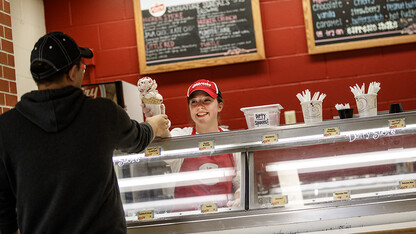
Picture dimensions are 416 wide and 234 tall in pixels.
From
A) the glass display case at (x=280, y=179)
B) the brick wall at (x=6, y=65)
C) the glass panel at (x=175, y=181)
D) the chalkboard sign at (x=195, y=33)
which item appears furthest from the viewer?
the chalkboard sign at (x=195, y=33)

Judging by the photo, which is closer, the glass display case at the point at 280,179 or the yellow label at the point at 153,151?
the glass display case at the point at 280,179

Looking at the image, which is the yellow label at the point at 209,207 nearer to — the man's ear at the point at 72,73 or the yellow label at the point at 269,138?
the yellow label at the point at 269,138

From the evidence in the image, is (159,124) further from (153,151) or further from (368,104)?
(368,104)

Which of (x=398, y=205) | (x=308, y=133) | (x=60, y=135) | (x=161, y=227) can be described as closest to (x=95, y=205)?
(x=60, y=135)

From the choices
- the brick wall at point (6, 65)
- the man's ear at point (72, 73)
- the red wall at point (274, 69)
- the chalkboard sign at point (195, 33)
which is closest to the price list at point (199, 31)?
the chalkboard sign at point (195, 33)

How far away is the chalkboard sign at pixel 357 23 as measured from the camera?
11.7 feet

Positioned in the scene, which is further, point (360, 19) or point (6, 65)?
point (360, 19)

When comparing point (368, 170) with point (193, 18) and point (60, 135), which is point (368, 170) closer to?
point (60, 135)

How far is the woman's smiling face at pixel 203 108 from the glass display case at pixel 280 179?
1.77ft

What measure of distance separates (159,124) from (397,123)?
3.89 feet

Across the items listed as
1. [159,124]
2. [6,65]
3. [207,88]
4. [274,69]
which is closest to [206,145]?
[159,124]

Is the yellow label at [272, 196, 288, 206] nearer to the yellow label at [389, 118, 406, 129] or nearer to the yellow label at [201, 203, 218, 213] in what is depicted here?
the yellow label at [201, 203, 218, 213]

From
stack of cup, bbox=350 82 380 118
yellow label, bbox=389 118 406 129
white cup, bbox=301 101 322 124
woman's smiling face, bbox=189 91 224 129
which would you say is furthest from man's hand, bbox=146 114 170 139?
yellow label, bbox=389 118 406 129

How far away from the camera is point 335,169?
7.00 ft
